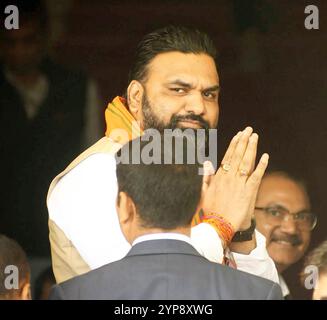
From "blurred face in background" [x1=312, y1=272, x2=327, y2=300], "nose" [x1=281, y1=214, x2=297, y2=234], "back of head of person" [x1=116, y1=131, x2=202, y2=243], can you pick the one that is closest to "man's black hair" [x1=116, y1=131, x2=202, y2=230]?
"back of head of person" [x1=116, y1=131, x2=202, y2=243]

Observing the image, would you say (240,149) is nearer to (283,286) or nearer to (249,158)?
(249,158)

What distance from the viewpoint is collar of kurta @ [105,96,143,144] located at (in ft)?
14.1

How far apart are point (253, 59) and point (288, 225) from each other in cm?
84

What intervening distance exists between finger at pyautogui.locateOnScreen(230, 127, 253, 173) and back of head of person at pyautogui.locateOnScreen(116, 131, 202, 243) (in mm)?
183

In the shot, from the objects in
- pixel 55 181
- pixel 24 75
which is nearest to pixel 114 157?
pixel 55 181

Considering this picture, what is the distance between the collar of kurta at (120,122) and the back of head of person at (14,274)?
73 cm

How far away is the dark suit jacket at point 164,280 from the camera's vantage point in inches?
164

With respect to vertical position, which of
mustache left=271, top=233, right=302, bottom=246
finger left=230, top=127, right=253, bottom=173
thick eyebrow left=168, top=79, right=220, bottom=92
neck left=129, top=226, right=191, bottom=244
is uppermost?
thick eyebrow left=168, top=79, right=220, bottom=92

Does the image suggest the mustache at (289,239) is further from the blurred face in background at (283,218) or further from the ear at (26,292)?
the ear at (26,292)

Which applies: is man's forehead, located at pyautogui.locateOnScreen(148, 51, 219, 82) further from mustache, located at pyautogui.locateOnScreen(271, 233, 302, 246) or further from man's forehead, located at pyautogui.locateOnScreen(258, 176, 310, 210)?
mustache, located at pyautogui.locateOnScreen(271, 233, 302, 246)

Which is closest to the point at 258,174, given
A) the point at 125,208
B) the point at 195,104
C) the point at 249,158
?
the point at 249,158

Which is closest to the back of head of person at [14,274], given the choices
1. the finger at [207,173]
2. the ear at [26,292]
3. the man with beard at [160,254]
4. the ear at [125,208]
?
the ear at [26,292]

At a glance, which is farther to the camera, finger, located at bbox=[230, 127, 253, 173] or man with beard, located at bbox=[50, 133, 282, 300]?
finger, located at bbox=[230, 127, 253, 173]

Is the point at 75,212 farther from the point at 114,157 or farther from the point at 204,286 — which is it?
the point at 204,286
